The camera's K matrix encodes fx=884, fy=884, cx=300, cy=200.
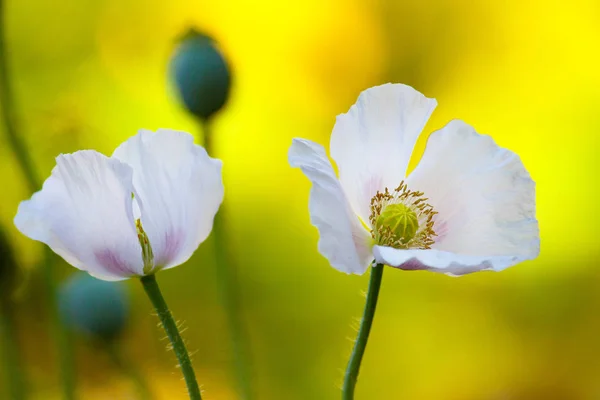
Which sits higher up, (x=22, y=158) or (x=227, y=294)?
(x=22, y=158)

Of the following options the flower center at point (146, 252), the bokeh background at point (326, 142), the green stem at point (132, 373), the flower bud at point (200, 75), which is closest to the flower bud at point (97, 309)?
the green stem at point (132, 373)

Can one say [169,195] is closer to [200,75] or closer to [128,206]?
[128,206]

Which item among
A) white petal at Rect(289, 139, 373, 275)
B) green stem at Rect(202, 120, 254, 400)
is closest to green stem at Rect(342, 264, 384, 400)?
white petal at Rect(289, 139, 373, 275)

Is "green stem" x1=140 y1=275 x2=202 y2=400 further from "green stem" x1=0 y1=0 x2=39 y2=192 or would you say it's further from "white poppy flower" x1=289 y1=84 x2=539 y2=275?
"green stem" x1=0 y1=0 x2=39 y2=192

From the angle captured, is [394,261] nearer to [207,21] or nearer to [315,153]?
[315,153]

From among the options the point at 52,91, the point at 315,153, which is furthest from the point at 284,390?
the point at 315,153

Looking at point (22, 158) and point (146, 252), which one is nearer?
point (146, 252)

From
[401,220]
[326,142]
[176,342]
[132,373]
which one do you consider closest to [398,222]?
[401,220]
